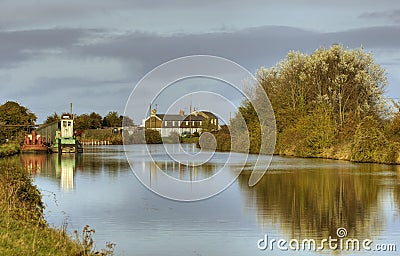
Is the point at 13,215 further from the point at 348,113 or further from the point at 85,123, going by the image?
the point at 85,123

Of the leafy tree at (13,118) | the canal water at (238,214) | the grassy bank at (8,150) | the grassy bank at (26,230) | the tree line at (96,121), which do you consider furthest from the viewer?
the tree line at (96,121)

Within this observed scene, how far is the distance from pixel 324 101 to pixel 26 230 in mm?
39687

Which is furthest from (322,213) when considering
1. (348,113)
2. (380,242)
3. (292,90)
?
(292,90)

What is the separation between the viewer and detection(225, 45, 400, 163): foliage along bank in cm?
4456

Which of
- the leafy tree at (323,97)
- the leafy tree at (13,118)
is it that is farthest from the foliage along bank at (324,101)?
the leafy tree at (13,118)

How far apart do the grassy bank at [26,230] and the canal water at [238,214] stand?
42.0 inches

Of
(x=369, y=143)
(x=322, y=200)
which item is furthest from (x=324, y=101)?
(x=322, y=200)

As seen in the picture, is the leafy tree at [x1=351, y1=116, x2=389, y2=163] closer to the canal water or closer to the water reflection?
the water reflection

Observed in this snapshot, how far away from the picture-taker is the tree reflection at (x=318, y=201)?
14.2m

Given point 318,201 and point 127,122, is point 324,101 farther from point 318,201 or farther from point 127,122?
point 127,122

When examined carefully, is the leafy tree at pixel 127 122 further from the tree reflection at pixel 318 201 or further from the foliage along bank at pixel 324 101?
the tree reflection at pixel 318 201

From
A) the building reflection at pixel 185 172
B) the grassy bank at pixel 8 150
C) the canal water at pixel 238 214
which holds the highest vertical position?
the grassy bank at pixel 8 150

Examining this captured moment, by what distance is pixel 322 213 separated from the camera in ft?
53.3

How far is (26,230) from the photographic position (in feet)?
34.0
